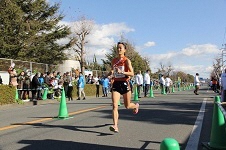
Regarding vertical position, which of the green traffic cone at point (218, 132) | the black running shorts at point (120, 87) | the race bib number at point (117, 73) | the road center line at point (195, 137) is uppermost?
the race bib number at point (117, 73)

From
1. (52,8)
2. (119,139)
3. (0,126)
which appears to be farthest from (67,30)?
(119,139)

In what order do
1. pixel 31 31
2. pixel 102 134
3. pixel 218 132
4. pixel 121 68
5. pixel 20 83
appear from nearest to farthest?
pixel 218 132
pixel 102 134
pixel 121 68
pixel 20 83
pixel 31 31

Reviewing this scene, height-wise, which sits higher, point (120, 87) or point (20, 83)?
point (20, 83)

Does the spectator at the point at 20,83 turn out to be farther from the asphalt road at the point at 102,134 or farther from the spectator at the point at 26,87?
the asphalt road at the point at 102,134

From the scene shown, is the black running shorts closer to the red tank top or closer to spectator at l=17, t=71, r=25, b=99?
the red tank top

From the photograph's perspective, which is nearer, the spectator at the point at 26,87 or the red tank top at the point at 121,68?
the red tank top at the point at 121,68

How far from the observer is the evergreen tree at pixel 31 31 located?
1282 inches

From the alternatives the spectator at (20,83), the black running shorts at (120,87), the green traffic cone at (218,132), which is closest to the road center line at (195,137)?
the green traffic cone at (218,132)

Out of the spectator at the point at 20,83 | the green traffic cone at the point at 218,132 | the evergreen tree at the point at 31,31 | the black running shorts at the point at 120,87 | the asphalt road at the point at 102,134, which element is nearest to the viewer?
the green traffic cone at the point at 218,132

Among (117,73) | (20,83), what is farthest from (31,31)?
(117,73)

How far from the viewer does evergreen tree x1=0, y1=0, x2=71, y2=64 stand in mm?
32562

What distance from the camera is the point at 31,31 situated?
3447cm

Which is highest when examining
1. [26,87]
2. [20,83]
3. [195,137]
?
[20,83]

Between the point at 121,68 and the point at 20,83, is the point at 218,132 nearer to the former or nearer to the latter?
the point at 121,68
